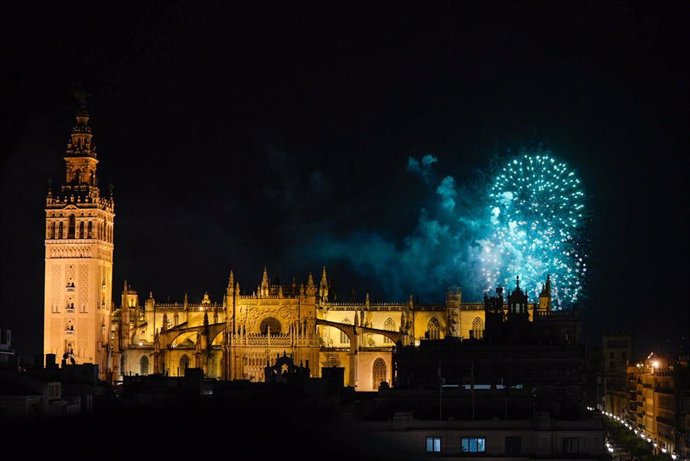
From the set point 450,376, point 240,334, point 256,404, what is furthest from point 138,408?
point 240,334

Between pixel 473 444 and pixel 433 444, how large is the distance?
200 cm

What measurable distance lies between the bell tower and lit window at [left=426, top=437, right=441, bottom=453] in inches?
3653

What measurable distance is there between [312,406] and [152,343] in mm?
92716

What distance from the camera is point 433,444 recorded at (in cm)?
9112

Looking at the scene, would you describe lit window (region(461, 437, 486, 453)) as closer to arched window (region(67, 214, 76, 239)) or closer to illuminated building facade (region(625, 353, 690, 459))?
illuminated building facade (region(625, 353, 690, 459))

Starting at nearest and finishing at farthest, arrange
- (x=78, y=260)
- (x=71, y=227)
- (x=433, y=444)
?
1. (x=433, y=444)
2. (x=78, y=260)
3. (x=71, y=227)

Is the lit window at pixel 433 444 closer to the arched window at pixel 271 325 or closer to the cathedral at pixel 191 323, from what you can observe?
the cathedral at pixel 191 323

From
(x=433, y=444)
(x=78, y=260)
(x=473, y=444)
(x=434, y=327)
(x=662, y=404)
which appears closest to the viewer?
(x=473, y=444)

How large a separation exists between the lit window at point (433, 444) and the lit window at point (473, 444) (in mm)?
1202

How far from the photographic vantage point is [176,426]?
8750 cm

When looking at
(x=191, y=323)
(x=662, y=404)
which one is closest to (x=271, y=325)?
(x=191, y=323)

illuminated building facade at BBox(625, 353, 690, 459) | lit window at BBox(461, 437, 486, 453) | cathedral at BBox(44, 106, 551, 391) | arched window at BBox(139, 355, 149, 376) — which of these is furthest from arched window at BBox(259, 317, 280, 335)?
lit window at BBox(461, 437, 486, 453)

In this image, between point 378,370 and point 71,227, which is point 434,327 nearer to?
point 378,370

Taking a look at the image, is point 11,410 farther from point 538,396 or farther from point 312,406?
point 538,396
